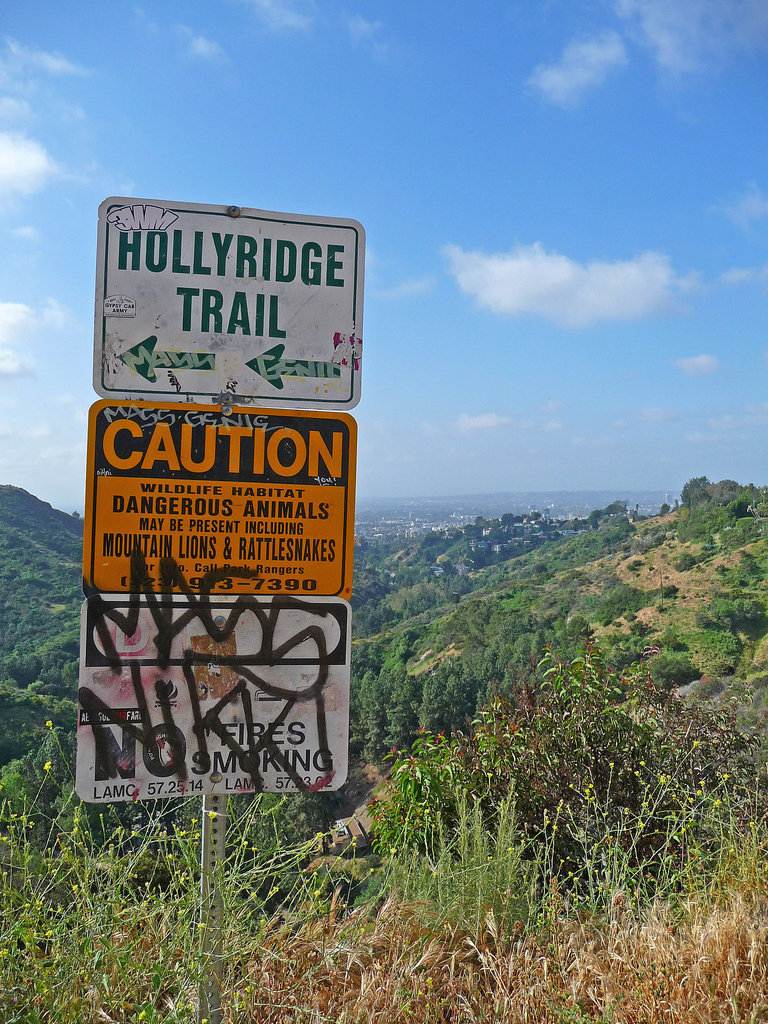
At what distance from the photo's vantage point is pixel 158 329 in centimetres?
196

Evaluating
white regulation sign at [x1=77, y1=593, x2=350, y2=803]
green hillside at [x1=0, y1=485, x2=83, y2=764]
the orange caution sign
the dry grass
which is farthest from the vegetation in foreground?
green hillside at [x1=0, y1=485, x2=83, y2=764]

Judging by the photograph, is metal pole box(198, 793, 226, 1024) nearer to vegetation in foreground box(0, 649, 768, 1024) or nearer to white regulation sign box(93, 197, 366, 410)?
vegetation in foreground box(0, 649, 768, 1024)

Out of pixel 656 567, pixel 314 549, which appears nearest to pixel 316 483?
pixel 314 549

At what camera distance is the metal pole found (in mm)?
1835

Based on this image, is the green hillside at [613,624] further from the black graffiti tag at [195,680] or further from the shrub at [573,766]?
the black graffiti tag at [195,680]

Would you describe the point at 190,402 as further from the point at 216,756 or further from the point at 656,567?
the point at 656,567

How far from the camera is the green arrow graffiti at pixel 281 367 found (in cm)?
200

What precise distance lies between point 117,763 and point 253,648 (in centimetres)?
46

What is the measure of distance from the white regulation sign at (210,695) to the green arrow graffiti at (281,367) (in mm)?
635

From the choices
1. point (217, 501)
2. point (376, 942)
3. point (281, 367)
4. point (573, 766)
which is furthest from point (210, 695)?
point (573, 766)

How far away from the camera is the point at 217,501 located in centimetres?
192

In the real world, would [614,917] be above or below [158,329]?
below

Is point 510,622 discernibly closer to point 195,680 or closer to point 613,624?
point 613,624

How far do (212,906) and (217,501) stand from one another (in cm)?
112
